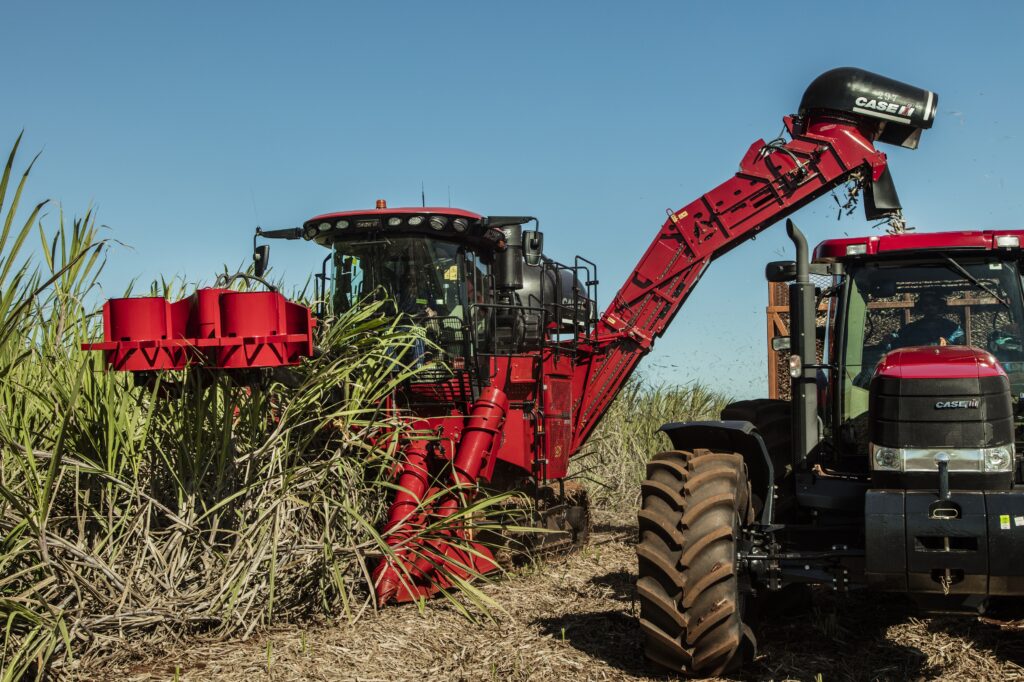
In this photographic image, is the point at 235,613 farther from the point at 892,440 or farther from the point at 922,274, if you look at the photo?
the point at 922,274

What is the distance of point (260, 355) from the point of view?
5.34 m

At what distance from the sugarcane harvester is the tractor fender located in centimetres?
2

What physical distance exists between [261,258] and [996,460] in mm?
5377

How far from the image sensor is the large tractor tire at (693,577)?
496 cm

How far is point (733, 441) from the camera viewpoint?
5.84m

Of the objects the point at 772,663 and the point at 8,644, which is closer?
the point at 8,644

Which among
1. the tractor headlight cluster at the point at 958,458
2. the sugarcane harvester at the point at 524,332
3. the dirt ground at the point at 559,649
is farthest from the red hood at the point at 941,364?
the dirt ground at the point at 559,649

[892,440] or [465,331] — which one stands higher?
[465,331]

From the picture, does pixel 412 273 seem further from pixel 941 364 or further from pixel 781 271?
pixel 941 364

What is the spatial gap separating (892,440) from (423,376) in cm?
402

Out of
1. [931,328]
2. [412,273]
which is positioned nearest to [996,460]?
[931,328]

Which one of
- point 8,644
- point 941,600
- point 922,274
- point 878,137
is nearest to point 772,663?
point 941,600

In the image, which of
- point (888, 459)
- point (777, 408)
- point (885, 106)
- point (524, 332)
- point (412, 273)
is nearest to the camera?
point (888, 459)

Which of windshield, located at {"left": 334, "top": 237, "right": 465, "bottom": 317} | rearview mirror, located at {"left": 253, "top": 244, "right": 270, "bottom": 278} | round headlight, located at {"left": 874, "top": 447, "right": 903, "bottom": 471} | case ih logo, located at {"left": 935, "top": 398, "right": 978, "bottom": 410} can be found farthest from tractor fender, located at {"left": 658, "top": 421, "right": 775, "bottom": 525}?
rearview mirror, located at {"left": 253, "top": 244, "right": 270, "bottom": 278}
